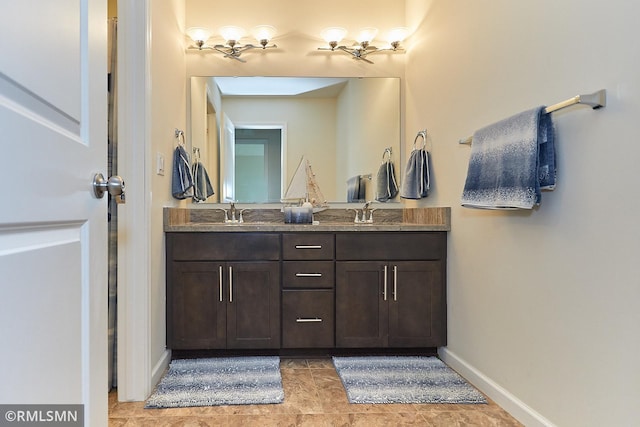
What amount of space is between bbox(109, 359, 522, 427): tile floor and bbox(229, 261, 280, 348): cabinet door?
474 mm

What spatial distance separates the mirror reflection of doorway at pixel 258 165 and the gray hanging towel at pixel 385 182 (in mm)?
757

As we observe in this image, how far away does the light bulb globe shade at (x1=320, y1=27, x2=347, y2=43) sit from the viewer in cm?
273

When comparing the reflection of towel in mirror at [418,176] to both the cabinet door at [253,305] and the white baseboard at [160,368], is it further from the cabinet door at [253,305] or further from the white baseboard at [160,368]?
the white baseboard at [160,368]

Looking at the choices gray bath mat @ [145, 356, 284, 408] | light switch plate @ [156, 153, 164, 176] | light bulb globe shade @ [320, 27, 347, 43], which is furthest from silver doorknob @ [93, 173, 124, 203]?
light bulb globe shade @ [320, 27, 347, 43]

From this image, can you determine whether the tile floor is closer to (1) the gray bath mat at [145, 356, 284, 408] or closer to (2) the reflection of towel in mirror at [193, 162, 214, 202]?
(1) the gray bath mat at [145, 356, 284, 408]

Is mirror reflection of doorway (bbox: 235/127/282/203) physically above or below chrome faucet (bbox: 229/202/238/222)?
above

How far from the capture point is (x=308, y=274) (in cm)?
227

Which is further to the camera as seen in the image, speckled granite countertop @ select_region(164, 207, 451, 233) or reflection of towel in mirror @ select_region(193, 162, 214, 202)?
reflection of towel in mirror @ select_region(193, 162, 214, 202)

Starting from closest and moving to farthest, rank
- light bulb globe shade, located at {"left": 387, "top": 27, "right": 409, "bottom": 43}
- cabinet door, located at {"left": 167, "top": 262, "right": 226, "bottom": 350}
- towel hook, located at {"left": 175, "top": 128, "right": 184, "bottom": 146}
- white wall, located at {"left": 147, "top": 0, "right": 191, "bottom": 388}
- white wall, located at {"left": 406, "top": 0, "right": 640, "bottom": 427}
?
white wall, located at {"left": 406, "top": 0, "right": 640, "bottom": 427}
white wall, located at {"left": 147, "top": 0, "right": 191, "bottom": 388}
cabinet door, located at {"left": 167, "top": 262, "right": 226, "bottom": 350}
towel hook, located at {"left": 175, "top": 128, "right": 184, "bottom": 146}
light bulb globe shade, located at {"left": 387, "top": 27, "right": 409, "bottom": 43}

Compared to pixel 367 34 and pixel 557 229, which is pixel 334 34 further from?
pixel 557 229

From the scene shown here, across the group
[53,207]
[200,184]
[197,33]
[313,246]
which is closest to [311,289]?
[313,246]

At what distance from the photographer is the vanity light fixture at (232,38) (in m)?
2.67

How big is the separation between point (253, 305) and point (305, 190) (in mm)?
935

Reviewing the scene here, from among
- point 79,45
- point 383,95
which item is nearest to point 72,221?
point 79,45
